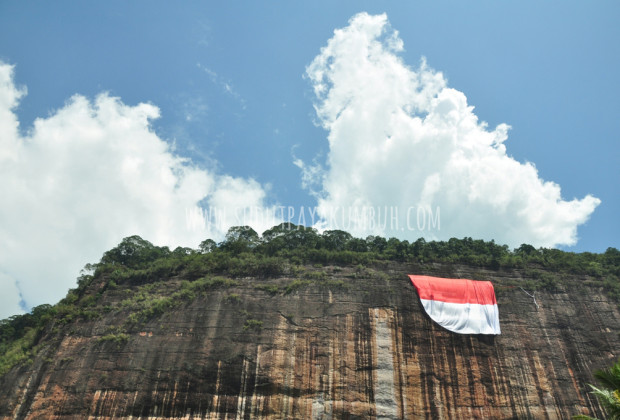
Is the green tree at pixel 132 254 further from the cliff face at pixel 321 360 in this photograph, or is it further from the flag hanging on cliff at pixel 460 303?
the flag hanging on cliff at pixel 460 303

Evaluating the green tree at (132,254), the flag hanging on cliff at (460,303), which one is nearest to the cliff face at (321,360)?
the flag hanging on cliff at (460,303)

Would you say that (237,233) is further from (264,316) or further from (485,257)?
(485,257)

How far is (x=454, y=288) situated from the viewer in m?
25.3

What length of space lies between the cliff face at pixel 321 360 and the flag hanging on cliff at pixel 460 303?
1.84 ft

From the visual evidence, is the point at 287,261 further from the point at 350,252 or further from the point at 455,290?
the point at 455,290

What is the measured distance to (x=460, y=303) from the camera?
80.7ft

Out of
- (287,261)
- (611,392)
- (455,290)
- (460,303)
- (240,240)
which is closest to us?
(611,392)

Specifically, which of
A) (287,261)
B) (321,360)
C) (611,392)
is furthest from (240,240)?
(611,392)

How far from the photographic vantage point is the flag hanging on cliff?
2378 cm

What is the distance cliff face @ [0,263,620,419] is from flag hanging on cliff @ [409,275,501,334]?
560mm

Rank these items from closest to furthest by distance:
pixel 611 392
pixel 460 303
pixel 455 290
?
pixel 611 392, pixel 460 303, pixel 455 290

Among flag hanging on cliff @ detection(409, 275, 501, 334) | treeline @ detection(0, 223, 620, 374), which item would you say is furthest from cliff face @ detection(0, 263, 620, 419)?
treeline @ detection(0, 223, 620, 374)

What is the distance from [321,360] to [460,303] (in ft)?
29.2

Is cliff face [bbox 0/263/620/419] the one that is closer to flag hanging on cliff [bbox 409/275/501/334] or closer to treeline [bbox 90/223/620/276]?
flag hanging on cliff [bbox 409/275/501/334]
